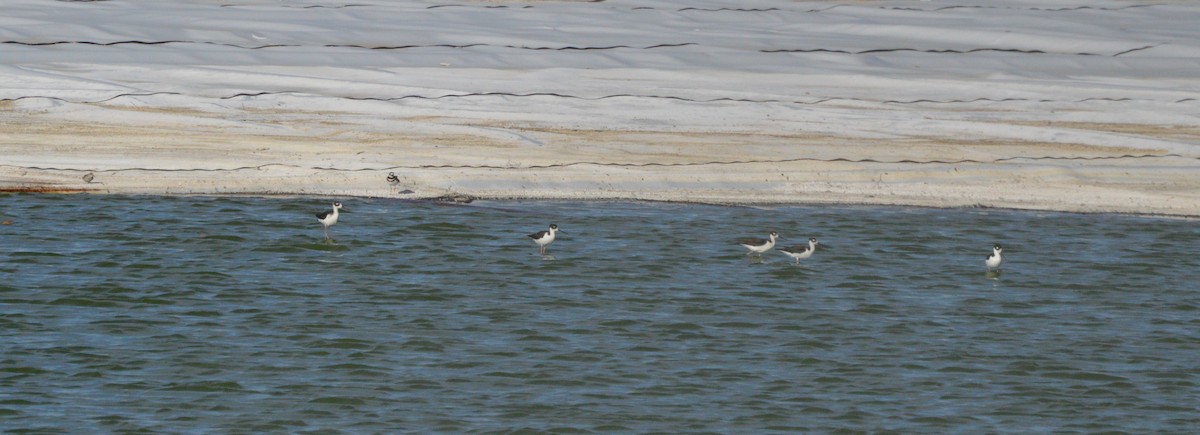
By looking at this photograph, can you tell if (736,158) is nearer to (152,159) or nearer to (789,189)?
(789,189)

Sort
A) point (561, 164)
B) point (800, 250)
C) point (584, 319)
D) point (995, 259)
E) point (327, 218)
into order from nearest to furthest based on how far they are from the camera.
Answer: point (584, 319) < point (995, 259) < point (800, 250) < point (327, 218) < point (561, 164)

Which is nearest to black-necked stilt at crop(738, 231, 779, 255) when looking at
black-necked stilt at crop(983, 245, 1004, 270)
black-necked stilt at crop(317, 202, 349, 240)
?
black-necked stilt at crop(983, 245, 1004, 270)

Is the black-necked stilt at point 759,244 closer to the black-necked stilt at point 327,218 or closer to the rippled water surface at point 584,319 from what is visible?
the rippled water surface at point 584,319

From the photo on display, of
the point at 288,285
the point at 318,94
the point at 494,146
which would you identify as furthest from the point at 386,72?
the point at 288,285

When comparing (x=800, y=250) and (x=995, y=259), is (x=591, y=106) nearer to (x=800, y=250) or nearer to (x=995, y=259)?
(x=800, y=250)

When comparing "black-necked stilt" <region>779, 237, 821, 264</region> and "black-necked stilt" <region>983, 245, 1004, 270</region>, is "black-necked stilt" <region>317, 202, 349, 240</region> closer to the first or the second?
"black-necked stilt" <region>779, 237, 821, 264</region>

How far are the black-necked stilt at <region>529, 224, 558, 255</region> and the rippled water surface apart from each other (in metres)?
0.15

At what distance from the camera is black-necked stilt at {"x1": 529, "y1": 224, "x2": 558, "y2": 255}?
19.1m

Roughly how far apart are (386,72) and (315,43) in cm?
233

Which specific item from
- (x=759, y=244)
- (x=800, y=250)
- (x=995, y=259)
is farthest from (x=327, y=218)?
(x=995, y=259)

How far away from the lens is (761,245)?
19125 mm

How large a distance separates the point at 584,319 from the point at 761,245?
3247 mm

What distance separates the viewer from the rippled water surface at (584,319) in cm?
1370

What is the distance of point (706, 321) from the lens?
16.5 meters
